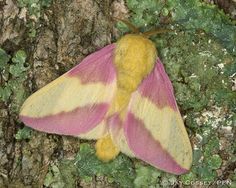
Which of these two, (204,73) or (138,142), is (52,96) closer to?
(138,142)

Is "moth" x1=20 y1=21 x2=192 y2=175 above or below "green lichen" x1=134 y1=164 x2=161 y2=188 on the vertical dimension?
above

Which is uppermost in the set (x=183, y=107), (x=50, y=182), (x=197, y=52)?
(x=197, y=52)

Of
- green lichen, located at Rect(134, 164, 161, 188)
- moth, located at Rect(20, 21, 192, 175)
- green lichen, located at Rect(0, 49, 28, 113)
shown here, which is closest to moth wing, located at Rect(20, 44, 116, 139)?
moth, located at Rect(20, 21, 192, 175)

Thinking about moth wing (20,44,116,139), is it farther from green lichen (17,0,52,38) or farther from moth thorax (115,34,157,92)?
green lichen (17,0,52,38)

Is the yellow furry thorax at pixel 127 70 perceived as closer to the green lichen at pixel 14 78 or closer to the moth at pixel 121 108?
the moth at pixel 121 108

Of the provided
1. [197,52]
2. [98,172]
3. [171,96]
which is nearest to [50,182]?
[98,172]

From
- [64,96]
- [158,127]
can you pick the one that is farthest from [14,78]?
[158,127]

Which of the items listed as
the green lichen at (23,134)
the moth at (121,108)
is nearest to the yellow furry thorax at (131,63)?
the moth at (121,108)
